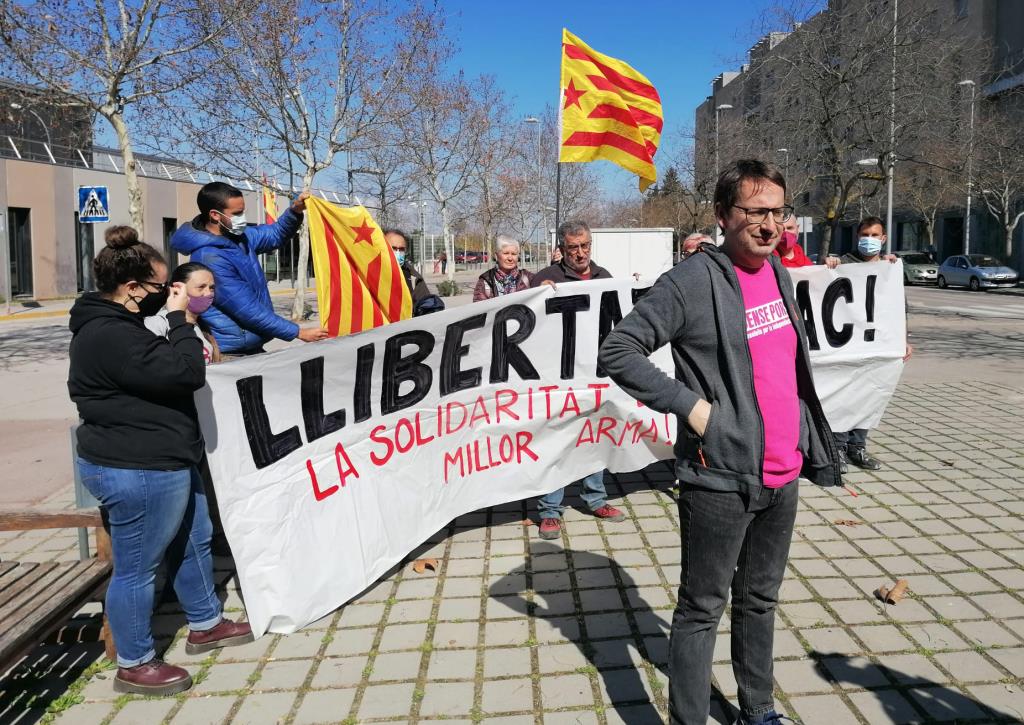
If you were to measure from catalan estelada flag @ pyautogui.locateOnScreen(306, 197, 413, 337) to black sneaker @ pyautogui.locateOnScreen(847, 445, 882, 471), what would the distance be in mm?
3652

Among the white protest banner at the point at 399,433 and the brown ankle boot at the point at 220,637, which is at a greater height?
the white protest banner at the point at 399,433

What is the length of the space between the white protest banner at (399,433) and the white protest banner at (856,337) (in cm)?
141

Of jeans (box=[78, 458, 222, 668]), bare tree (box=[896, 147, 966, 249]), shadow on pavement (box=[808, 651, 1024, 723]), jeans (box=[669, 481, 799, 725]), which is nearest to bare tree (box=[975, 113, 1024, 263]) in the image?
bare tree (box=[896, 147, 966, 249])

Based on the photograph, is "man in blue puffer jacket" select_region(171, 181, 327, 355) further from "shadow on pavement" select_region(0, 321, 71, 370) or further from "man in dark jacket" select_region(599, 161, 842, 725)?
"shadow on pavement" select_region(0, 321, 71, 370)

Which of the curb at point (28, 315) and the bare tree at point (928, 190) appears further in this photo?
the bare tree at point (928, 190)

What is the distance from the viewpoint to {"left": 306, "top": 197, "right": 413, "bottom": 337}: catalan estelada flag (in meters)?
5.07

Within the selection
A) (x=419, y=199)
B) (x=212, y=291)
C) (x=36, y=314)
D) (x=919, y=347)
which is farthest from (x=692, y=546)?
(x=419, y=199)

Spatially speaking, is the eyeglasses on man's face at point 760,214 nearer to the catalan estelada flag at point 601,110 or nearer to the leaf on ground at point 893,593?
the leaf on ground at point 893,593

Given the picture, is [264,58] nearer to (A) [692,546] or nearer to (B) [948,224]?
(A) [692,546]

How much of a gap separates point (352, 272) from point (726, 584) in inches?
135

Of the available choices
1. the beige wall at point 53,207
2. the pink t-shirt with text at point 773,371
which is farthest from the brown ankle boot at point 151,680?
the beige wall at point 53,207

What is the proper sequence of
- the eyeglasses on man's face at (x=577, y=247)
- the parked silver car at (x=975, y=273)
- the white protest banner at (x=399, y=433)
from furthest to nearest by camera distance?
1. the parked silver car at (x=975, y=273)
2. the eyeglasses on man's face at (x=577, y=247)
3. the white protest banner at (x=399, y=433)

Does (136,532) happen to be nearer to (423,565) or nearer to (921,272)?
(423,565)

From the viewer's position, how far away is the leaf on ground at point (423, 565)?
463 cm
